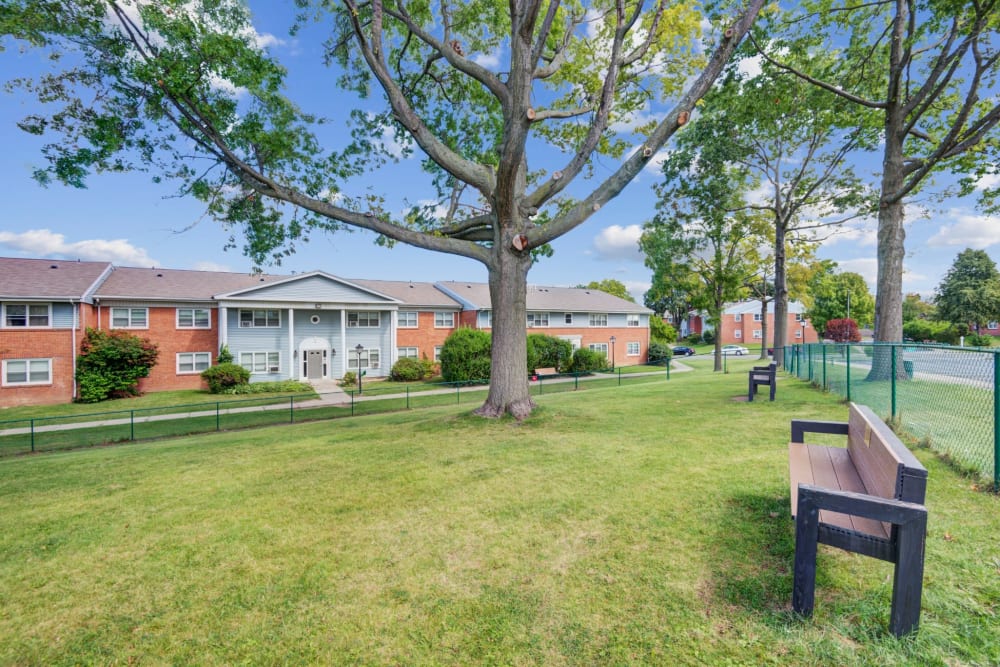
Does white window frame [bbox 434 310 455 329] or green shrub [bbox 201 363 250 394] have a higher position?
white window frame [bbox 434 310 455 329]

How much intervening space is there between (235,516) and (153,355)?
26.0 meters

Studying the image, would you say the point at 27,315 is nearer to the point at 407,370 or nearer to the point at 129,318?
the point at 129,318

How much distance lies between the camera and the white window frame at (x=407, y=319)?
32344mm

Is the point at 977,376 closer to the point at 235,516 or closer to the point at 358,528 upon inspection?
the point at 358,528

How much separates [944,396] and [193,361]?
32.3 meters

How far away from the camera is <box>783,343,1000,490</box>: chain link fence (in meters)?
4.60

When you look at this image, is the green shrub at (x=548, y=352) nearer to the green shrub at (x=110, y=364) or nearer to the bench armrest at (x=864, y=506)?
the green shrub at (x=110, y=364)

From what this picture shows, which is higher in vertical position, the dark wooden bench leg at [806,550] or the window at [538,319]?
the window at [538,319]

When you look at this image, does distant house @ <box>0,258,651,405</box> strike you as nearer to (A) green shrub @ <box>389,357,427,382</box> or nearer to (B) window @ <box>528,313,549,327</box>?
(B) window @ <box>528,313,549,327</box>

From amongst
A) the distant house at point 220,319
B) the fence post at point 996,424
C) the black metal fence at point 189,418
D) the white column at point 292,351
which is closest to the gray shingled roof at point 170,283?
the distant house at point 220,319

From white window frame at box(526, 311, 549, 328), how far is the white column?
17821mm

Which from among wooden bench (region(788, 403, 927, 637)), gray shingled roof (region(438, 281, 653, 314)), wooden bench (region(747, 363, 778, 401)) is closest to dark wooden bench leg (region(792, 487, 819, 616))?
wooden bench (region(788, 403, 927, 637))

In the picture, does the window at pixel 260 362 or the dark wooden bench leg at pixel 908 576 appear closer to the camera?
the dark wooden bench leg at pixel 908 576

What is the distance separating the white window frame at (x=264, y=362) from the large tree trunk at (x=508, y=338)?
23541 millimetres
